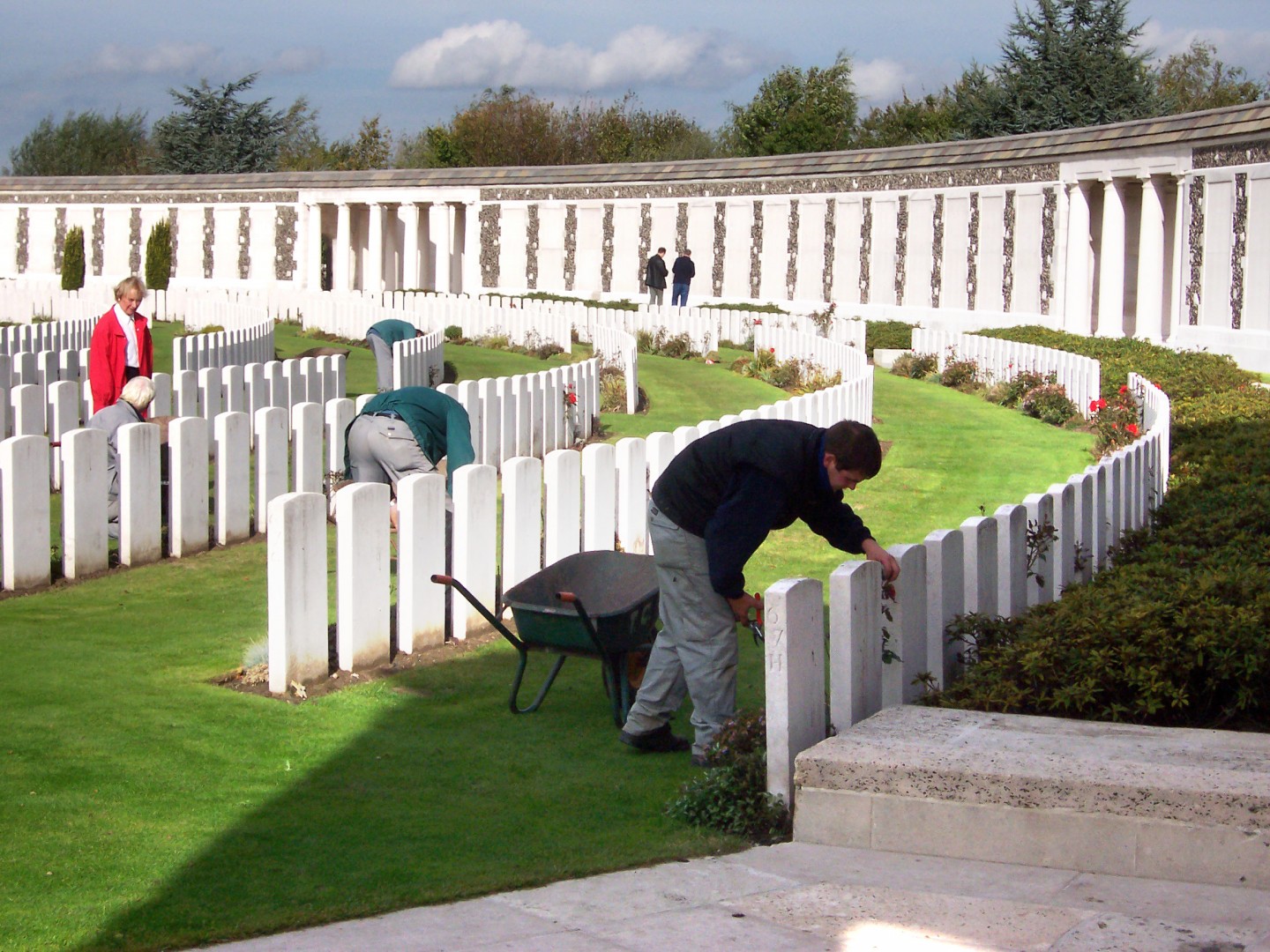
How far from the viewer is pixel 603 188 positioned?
40.1 metres

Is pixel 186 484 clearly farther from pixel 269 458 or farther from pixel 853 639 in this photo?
pixel 853 639

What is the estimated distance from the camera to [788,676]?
4.32 m

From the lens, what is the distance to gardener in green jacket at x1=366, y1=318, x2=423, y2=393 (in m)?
13.4

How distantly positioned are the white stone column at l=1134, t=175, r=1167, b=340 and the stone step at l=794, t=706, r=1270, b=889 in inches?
967

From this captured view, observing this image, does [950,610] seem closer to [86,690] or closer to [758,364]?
[86,690]

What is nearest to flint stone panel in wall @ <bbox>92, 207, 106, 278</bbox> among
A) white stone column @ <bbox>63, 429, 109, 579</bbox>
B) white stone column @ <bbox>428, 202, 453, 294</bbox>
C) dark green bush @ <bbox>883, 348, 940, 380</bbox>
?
white stone column @ <bbox>428, 202, 453, 294</bbox>

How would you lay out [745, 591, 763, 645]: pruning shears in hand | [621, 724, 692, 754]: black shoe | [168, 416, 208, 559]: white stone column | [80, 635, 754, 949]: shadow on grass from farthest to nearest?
[168, 416, 208, 559]: white stone column → [621, 724, 692, 754]: black shoe → [745, 591, 763, 645]: pruning shears in hand → [80, 635, 754, 949]: shadow on grass

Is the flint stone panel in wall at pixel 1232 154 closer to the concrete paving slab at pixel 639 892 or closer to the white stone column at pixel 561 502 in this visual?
the white stone column at pixel 561 502

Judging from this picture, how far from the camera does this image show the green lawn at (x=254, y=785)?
3754 mm

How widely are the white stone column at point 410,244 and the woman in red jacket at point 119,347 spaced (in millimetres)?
34706

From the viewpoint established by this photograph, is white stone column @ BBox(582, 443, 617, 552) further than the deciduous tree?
No

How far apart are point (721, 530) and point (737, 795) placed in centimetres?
87

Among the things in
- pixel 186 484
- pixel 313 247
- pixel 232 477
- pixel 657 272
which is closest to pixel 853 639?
pixel 186 484

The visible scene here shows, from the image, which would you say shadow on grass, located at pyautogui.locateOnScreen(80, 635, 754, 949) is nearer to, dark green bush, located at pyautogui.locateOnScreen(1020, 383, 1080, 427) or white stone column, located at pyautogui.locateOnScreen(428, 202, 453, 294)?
dark green bush, located at pyautogui.locateOnScreen(1020, 383, 1080, 427)
